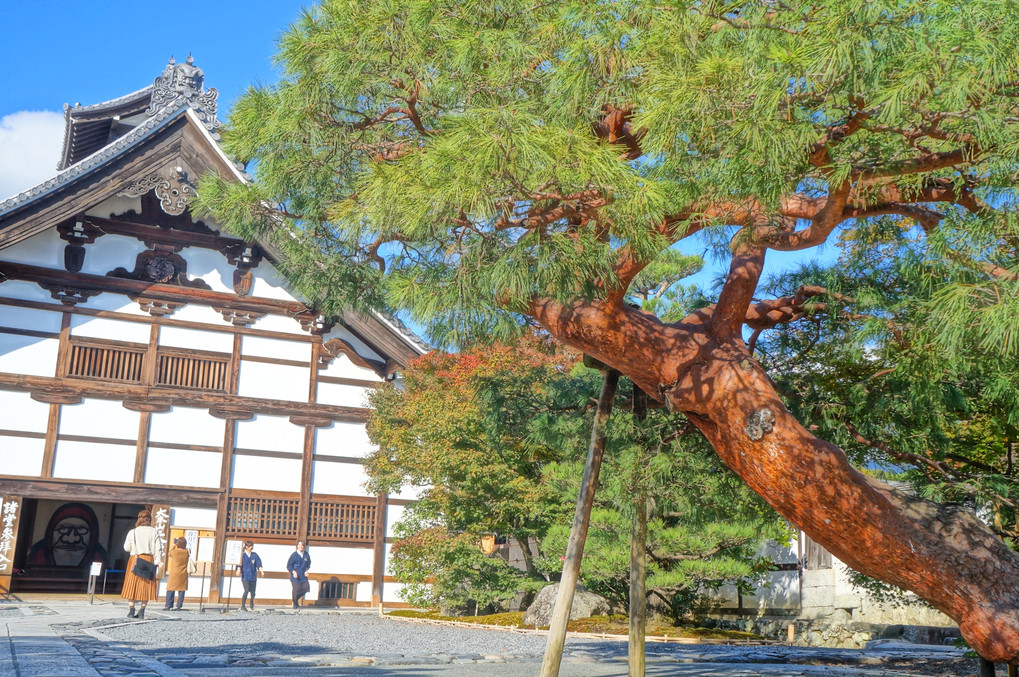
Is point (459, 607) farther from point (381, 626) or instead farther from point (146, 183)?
point (146, 183)

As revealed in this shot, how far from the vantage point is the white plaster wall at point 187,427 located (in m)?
15.7

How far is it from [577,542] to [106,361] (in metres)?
12.2

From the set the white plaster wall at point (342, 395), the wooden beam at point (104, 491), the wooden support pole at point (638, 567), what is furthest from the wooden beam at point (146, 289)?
the wooden support pole at point (638, 567)

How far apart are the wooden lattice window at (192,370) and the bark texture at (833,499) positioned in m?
12.2

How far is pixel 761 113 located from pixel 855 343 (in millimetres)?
2212

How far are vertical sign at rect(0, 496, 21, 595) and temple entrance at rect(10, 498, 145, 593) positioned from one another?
400 cm

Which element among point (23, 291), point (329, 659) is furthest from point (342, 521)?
point (329, 659)

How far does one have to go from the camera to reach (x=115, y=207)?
16172 millimetres

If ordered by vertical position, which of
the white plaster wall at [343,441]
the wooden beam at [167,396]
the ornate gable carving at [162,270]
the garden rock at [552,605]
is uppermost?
the ornate gable carving at [162,270]

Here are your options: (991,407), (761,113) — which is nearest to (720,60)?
(761,113)

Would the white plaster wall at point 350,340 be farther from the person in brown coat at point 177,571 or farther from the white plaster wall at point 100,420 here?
the person in brown coat at point 177,571

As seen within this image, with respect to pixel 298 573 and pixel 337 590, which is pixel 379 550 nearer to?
pixel 337 590

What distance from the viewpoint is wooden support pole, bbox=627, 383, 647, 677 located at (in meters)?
6.02

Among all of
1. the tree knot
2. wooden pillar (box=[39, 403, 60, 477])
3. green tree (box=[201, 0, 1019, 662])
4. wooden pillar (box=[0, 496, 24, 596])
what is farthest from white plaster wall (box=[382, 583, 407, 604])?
the tree knot
